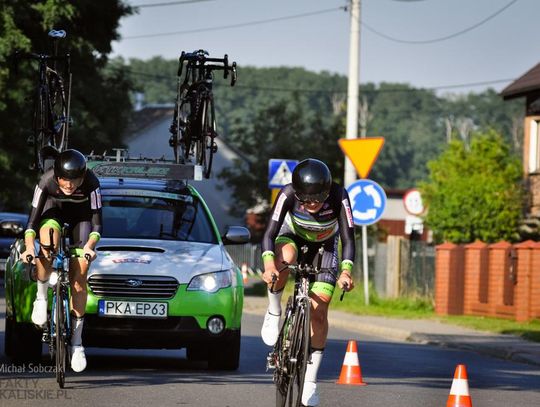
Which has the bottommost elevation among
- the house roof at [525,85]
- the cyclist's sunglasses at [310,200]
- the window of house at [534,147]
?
the cyclist's sunglasses at [310,200]

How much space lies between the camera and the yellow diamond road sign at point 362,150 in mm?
26281

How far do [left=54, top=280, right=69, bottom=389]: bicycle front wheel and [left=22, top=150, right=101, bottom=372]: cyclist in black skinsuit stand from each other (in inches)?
7.0

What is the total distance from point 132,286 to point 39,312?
1336 millimetres

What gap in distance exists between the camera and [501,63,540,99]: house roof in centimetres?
4012

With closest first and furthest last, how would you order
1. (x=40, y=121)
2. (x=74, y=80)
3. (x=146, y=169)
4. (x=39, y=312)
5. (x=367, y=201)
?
1. (x=39, y=312)
2. (x=146, y=169)
3. (x=40, y=121)
4. (x=367, y=201)
5. (x=74, y=80)

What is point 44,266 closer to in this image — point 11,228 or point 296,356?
point 11,228

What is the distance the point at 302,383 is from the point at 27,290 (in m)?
4.14

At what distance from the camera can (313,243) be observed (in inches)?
403

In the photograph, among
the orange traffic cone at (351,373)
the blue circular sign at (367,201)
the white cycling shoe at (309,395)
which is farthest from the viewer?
the blue circular sign at (367,201)

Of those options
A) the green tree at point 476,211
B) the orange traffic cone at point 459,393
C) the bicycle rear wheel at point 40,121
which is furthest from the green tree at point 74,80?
the orange traffic cone at point 459,393

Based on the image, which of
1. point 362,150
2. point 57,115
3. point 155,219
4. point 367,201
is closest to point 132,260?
point 155,219

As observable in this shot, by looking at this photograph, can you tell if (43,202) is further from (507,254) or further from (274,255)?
(507,254)

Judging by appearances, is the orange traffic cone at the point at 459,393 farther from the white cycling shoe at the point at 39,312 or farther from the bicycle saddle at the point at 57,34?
the bicycle saddle at the point at 57,34

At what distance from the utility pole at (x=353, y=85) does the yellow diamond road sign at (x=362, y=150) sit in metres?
3.10
